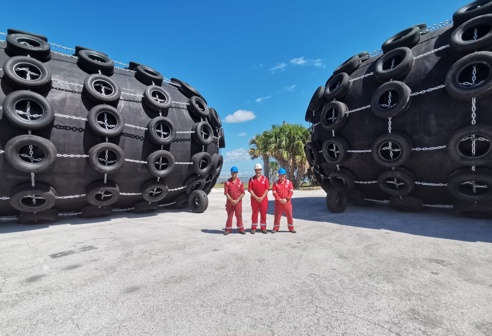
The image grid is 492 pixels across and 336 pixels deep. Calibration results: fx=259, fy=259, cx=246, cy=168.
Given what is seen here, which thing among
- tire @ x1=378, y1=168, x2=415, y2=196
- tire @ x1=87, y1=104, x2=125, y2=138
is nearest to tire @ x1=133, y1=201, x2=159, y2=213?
tire @ x1=87, y1=104, x2=125, y2=138

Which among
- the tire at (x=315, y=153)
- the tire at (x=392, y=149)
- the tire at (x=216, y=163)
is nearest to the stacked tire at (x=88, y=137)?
the tire at (x=216, y=163)

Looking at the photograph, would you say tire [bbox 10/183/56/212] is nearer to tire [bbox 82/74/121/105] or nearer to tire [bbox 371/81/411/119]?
tire [bbox 82/74/121/105]

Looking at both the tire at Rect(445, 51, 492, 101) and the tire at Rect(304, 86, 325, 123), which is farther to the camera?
the tire at Rect(304, 86, 325, 123)

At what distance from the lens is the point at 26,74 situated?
6246 mm

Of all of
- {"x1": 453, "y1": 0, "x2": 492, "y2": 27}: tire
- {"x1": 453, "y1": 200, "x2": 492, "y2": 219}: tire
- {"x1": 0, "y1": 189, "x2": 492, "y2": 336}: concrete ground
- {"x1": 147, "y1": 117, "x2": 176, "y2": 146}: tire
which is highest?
{"x1": 453, "y1": 0, "x2": 492, "y2": 27}: tire

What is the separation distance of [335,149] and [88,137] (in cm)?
708

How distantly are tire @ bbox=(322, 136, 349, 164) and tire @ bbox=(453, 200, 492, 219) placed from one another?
3.03 metres

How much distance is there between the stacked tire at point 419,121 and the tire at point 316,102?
616 millimetres

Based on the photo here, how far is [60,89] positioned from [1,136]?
1700 millimetres

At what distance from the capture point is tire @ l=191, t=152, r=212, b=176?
865cm

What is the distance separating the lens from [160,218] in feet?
26.3

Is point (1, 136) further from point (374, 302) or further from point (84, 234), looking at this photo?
point (374, 302)

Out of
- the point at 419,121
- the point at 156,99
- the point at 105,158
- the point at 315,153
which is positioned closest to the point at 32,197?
the point at 105,158

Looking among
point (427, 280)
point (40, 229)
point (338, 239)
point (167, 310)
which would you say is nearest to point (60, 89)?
point (40, 229)
